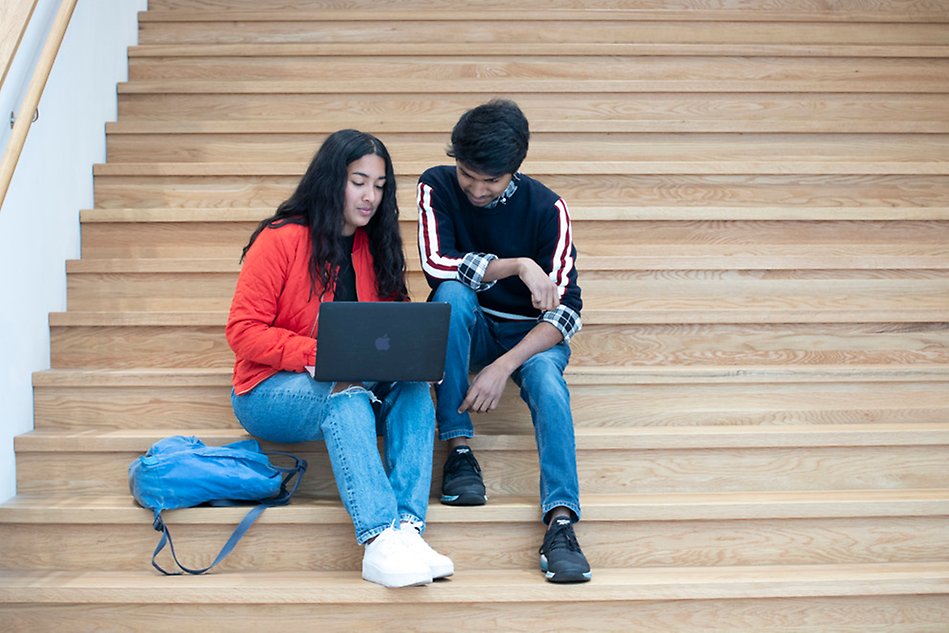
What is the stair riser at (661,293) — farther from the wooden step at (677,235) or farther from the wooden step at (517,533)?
the wooden step at (517,533)

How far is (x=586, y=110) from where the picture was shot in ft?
10.7

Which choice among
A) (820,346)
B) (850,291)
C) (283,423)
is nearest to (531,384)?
(283,423)

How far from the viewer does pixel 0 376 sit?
2.24 metres

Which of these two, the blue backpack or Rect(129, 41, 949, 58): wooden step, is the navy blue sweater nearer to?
the blue backpack

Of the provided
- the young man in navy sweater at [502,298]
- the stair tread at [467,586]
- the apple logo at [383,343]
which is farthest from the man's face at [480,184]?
the stair tread at [467,586]

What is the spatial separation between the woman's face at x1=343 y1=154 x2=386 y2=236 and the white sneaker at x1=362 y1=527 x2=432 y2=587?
0.64m

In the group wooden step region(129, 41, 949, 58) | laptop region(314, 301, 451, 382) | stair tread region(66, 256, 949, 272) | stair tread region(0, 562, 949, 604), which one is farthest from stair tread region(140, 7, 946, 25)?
stair tread region(0, 562, 949, 604)

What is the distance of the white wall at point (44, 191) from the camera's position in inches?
89.8

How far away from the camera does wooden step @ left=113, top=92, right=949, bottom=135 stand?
3.17 meters

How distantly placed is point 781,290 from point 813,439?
51 cm

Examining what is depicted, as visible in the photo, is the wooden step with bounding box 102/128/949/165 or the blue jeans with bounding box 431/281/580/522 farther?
the wooden step with bounding box 102/128/949/165

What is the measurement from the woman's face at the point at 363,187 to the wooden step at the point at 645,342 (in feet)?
1.69

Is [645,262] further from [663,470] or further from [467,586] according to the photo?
[467,586]

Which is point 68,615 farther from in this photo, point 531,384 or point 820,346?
point 820,346
